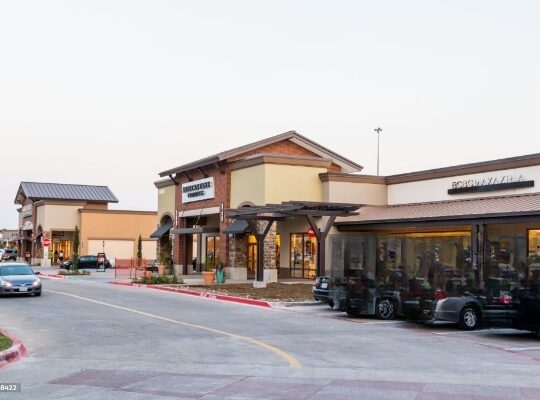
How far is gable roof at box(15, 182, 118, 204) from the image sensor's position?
242ft

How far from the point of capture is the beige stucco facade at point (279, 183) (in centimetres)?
3688

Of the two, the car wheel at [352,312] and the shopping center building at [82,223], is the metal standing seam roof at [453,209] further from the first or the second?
the shopping center building at [82,223]

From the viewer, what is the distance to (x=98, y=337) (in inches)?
586

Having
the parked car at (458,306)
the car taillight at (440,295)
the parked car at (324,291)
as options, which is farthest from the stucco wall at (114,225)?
the car taillight at (440,295)

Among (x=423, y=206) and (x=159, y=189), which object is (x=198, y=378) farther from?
(x=159, y=189)

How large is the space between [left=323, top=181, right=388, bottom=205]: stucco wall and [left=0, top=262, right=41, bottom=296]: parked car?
55.3 ft

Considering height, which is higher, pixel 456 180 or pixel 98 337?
pixel 456 180

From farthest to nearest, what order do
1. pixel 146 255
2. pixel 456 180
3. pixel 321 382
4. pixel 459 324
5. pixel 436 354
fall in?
1. pixel 146 255
2. pixel 456 180
3. pixel 459 324
4. pixel 436 354
5. pixel 321 382

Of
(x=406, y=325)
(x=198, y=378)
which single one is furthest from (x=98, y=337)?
(x=406, y=325)

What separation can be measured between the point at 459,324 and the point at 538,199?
13.0 meters

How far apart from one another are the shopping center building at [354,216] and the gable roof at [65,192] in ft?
87.5

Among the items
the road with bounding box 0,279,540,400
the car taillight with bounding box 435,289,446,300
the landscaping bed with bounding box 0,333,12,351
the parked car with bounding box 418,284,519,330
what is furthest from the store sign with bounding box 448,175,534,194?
the landscaping bed with bounding box 0,333,12,351

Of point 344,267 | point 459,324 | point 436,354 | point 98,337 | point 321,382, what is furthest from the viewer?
point 344,267

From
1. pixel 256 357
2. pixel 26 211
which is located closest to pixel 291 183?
pixel 256 357
